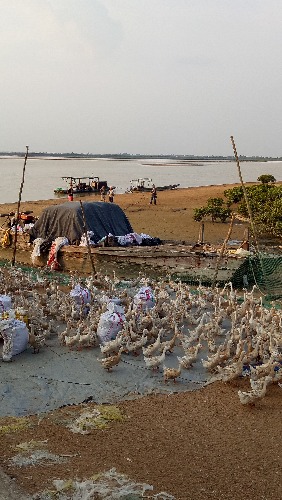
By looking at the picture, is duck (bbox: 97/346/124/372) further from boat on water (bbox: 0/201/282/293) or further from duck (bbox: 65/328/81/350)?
boat on water (bbox: 0/201/282/293)

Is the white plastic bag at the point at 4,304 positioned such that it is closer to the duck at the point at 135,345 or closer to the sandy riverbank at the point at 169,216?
the duck at the point at 135,345

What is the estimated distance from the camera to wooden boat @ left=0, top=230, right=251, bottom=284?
14422 millimetres

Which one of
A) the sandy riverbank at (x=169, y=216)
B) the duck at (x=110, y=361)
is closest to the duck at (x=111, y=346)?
the duck at (x=110, y=361)

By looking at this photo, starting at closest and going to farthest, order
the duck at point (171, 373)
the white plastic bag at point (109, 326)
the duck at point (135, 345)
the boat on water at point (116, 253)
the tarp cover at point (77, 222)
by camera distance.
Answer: the duck at point (171, 373)
the duck at point (135, 345)
the white plastic bag at point (109, 326)
the boat on water at point (116, 253)
the tarp cover at point (77, 222)

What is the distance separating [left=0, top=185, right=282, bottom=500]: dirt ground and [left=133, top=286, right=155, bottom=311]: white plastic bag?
274 cm

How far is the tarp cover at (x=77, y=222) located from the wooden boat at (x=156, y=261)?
3.99ft

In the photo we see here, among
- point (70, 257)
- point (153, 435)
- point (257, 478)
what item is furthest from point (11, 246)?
point (257, 478)

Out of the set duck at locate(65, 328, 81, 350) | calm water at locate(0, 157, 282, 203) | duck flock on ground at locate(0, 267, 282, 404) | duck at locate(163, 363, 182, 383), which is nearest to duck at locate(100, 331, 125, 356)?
duck flock on ground at locate(0, 267, 282, 404)

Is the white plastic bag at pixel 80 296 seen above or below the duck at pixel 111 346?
above

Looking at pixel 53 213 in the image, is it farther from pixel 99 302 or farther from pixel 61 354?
pixel 61 354

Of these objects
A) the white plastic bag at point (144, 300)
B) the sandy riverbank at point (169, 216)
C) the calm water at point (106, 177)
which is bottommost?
the white plastic bag at point (144, 300)

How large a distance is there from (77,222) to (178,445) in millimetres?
12248

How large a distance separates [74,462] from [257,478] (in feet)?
6.57

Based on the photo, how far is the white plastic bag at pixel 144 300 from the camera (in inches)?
426
